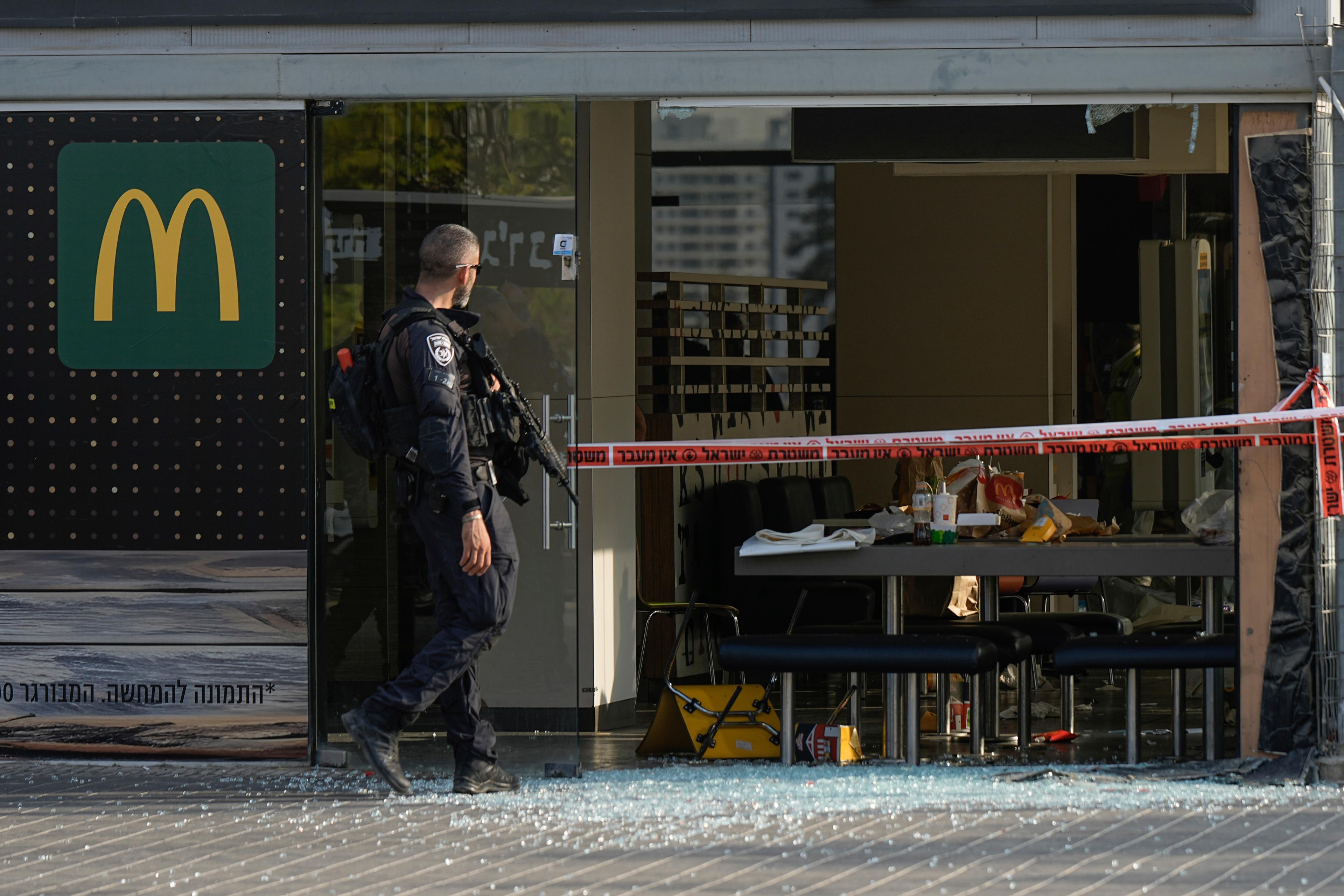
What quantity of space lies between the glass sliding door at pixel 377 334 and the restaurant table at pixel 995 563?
83 centimetres

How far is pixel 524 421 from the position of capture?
607 cm

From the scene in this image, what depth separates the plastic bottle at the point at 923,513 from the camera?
686 centimetres

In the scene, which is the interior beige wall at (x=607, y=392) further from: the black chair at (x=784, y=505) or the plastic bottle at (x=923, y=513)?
the plastic bottle at (x=923, y=513)

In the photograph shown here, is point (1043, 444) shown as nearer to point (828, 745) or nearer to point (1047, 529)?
point (1047, 529)

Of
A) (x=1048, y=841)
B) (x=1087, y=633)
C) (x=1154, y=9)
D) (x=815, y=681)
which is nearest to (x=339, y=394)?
(x=1048, y=841)

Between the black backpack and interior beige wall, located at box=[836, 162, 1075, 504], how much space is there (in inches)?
283

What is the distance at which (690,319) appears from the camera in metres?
10.1

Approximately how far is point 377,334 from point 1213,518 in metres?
3.24

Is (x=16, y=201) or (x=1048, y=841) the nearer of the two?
(x=1048, y=841)

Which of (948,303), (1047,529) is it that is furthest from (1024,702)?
(948,303)

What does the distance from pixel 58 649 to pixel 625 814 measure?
2.33m

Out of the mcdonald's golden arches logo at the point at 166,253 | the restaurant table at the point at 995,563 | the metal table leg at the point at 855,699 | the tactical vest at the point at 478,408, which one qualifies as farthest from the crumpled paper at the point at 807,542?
the mcdonald's golden arches logo at the point at 166,253

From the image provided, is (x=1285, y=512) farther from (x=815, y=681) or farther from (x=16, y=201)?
(x=16, y=201)

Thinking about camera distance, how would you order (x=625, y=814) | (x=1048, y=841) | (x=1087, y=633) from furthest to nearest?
(x=1087, y=633)
(x=625, y=814)
(x=1048, y=841)
